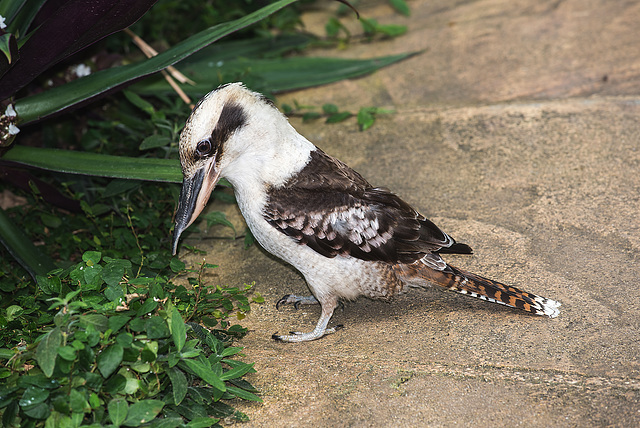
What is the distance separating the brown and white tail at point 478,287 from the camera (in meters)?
3.44

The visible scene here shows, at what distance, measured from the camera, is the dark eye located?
3207mm

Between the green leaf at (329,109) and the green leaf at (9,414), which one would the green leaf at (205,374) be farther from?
the green leaf at (329,109)

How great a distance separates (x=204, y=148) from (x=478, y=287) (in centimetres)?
169

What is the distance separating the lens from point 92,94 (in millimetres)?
4234

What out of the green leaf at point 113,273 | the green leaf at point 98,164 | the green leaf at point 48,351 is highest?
the green leaf at point 98,164

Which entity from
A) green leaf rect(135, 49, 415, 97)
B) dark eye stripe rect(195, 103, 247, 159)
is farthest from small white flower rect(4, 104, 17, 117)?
dark eye stripe rect(195, 103, 247, 159)

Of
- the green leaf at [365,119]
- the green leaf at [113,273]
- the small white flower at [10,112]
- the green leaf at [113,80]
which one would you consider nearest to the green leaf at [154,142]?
the green leaf at [113,80]

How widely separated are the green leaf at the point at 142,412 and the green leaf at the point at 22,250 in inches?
67.3

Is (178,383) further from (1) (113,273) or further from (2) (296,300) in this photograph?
(2) (296,300)

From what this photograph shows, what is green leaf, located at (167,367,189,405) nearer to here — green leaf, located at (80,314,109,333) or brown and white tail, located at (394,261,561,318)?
green leaf, located at (80,314,109,333)

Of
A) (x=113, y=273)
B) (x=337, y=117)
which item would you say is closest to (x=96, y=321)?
(x=113, y=273)

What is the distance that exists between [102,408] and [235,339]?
3.20 ft

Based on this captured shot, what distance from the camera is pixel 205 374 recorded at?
2.72 m

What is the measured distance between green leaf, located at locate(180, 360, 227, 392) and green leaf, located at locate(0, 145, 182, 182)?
4.99ft
